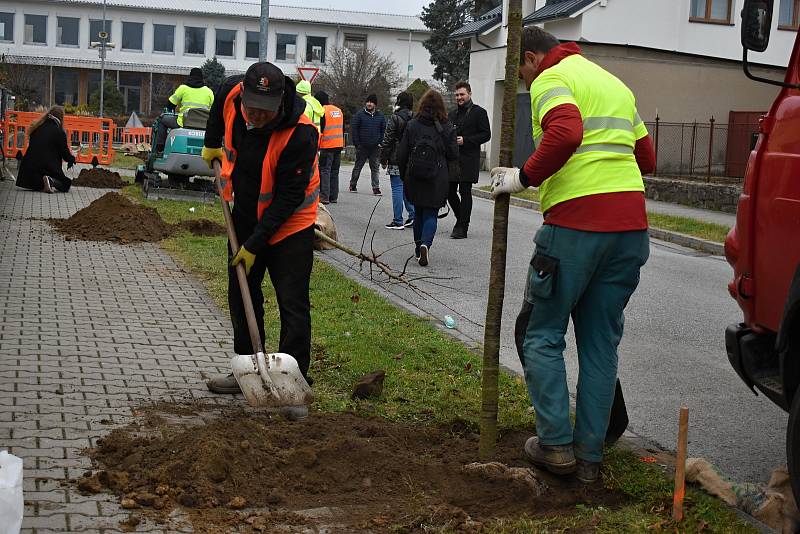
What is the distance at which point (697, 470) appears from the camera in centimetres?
491

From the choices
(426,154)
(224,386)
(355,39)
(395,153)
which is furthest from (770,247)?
(355,39)

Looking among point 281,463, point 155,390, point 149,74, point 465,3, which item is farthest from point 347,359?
point 149,74

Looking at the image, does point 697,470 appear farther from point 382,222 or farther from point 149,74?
point 149,74

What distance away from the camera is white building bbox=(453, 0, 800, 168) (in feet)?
103

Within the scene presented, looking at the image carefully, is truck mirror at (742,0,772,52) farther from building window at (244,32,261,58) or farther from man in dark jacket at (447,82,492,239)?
building window at (244,32,261,58)

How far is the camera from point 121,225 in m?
13.7

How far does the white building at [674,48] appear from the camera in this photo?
31281mm

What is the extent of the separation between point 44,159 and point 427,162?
9.00m

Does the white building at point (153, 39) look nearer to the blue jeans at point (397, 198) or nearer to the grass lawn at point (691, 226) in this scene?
the grass lawn at point (691, 226)

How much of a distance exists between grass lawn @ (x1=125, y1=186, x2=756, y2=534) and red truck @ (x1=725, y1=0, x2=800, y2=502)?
67 cm

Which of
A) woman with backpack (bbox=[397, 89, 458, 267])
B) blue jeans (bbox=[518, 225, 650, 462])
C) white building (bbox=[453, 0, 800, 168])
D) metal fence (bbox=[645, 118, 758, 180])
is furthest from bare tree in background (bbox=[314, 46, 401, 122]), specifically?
blue jeans (bbox=[518, 225, 650, 462])

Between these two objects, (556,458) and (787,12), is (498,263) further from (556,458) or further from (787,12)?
(787,12)

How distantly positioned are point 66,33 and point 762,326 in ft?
246

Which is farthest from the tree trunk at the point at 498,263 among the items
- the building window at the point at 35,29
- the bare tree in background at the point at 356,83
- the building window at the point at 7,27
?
the building window at the point at 35,29
